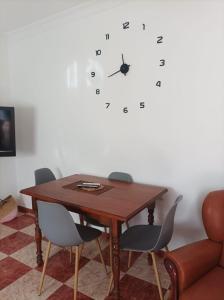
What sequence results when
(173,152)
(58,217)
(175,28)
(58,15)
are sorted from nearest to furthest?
(58,217) < (175,28) < (173,152) < (58,15)

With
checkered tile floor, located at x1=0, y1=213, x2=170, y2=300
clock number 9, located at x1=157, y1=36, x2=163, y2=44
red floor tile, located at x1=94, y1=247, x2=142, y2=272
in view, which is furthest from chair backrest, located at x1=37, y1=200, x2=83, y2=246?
clock number 9, located at x1=157, y1=36, x2=163, y2=44

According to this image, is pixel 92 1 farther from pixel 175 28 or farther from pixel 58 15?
pixel 175 28

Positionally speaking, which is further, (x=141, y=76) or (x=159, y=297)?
(x=141, y=76)

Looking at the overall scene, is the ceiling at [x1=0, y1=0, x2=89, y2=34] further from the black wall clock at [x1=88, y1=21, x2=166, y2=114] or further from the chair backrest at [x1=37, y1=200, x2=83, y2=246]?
the chair backrest at [x1=37, y1=200, x2=83, y2=246]

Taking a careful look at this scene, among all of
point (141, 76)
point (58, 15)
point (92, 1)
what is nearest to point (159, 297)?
point (141, 76)

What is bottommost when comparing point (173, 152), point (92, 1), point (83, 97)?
point (173, 152)

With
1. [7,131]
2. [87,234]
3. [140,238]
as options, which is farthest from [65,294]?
[7,131]

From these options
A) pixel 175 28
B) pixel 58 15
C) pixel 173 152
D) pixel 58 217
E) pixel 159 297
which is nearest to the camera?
pixel 58 217

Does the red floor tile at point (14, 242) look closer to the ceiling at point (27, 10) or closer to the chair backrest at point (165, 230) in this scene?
the chair backrest at point (165, 230)

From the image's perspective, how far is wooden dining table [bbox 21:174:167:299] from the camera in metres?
1.72

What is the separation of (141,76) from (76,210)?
1384 mm

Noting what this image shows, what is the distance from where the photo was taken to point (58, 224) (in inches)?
68.4

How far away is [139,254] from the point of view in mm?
2484

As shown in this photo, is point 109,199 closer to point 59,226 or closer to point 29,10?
point 59,226
